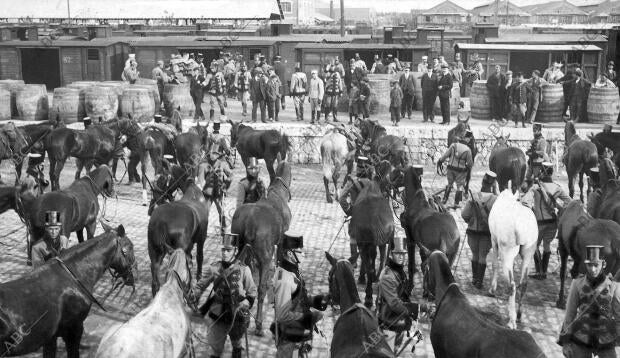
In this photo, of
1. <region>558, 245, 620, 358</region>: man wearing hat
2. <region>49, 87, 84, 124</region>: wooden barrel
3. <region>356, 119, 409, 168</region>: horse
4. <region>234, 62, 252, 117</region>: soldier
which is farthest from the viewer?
<region>234, 62, 252, 117</region>: soldier

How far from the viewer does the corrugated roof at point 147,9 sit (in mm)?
42906

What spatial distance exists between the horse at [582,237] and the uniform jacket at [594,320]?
2.00 meters

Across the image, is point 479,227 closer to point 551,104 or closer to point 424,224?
point 424,224

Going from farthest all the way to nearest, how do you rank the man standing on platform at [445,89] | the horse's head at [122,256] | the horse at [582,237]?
the man standing on platform at [445,89] → the horse at [582,237] → the horse's head at [122,256]

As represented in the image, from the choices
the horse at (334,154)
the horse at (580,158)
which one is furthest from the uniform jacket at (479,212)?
the horse at (334,154)

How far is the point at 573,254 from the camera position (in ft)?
34.5

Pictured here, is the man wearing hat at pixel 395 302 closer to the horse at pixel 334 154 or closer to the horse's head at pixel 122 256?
the horse's head at pixel 122 256

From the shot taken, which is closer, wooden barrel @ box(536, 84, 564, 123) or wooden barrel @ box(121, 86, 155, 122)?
wooden barrel @ box(121, 86, 155, 122)

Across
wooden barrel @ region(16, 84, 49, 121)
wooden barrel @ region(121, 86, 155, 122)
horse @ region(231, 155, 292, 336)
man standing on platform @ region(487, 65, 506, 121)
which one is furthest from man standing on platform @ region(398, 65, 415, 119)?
horse @ region(231, 155, 292, 336)

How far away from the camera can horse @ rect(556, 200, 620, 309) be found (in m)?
9.76

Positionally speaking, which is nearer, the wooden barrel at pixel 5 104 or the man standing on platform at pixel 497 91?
the man standing on platform at pixel 497 91

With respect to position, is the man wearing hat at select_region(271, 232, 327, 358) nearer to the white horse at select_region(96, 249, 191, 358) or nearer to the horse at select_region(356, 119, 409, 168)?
the white horse at select_region(96, 249, 191, 358)

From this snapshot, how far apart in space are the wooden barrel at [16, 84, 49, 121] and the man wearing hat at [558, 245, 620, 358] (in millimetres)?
20808

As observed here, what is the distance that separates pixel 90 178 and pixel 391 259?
21.1ft
